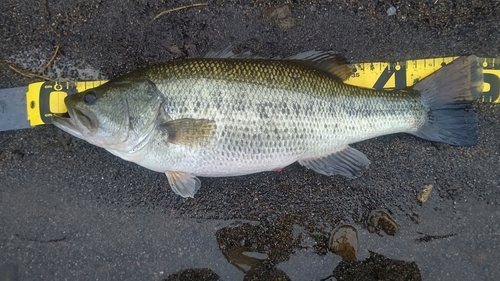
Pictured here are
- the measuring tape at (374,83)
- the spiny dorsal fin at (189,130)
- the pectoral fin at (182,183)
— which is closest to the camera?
the spiny dorsal fin at (189,130)

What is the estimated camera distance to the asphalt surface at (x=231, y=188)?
10.4 ft

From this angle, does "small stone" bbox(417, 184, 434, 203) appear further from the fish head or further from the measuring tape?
the fish head

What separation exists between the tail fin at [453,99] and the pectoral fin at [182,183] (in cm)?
184

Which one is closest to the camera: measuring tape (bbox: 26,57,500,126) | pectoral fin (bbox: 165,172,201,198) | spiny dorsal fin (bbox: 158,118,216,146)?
spiny dorsal fin (bbox: 158,118,216,146)

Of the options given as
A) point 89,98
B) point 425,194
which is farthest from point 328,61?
point 89,98

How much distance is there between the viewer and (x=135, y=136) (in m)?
2.72

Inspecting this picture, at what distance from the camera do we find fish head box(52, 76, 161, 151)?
2701mm

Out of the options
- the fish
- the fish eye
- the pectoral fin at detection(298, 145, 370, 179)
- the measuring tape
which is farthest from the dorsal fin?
the fish eye

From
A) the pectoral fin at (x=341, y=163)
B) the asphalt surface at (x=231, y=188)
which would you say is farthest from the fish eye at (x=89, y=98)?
the pectoral fin at (x=341, y=163)

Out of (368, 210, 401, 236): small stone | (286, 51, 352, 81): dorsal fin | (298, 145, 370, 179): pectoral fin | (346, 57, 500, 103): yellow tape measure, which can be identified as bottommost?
(368, 210, 401, 236): small stone

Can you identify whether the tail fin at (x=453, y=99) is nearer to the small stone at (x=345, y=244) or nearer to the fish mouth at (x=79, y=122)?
the small stone at (x=345, y=244)

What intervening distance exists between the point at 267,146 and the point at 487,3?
220 centimetres

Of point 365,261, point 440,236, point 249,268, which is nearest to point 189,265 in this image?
point 249,268

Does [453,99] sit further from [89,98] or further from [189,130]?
[89,98]
